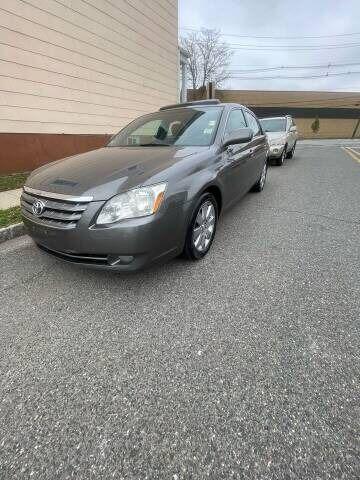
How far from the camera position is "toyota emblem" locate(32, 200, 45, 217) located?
256 centimetres

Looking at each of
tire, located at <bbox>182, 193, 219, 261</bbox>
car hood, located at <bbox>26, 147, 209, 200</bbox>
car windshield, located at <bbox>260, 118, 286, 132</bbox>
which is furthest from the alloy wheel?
car windshield, located at <bbox>260, 118, 286, 132</bbox>

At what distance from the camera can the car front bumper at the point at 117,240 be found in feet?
7.58

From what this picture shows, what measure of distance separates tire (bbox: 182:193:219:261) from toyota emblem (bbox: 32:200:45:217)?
1329 mm

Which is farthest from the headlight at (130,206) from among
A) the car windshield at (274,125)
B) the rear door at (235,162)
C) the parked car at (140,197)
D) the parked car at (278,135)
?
the car windshield at (274,125)

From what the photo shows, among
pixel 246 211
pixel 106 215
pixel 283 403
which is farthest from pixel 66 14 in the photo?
pixel 283 403

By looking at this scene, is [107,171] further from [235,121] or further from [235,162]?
[235,121]

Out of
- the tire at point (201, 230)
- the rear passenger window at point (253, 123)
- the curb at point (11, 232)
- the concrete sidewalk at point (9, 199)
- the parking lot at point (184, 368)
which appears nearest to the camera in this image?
the parking lot at point (184, 368)

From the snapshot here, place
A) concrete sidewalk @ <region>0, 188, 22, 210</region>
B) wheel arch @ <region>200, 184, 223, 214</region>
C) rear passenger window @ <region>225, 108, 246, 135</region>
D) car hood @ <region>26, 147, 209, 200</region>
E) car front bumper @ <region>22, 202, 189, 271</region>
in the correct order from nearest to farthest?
car front bumper @ <region>22, 202, 189, 271</region> → car hood @ <region>26, 147, 209, 200</region> → wheel arch @ <region>200, 184, 223, 214</region> → rear passenger window @ <region>225, 108, 246, 135</region> → concrete sidewalk @ <region>0, 188, 22, 210</region>

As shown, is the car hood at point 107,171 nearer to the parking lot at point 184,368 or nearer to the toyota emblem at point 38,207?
the toyota emblem at point 38,207

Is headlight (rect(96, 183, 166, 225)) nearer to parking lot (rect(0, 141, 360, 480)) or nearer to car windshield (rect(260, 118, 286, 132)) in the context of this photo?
parking lot (rect(0, 141, 360, 480))

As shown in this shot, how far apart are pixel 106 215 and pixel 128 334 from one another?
0.93 meters

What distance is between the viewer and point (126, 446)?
1.46 m

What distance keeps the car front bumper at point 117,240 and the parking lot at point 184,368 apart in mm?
379

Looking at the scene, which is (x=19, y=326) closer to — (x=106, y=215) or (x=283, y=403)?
(x=106, y=215)
